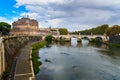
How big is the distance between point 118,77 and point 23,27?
10083 cm

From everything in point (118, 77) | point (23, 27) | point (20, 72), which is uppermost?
point (23, 27)

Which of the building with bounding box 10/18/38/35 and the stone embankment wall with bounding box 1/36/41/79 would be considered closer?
the stone embankment wall with bounding box 1/36/41/79

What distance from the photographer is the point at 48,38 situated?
94688 mm

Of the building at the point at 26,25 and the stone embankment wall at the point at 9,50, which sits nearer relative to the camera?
the stone embankment wall at the point at 9,50

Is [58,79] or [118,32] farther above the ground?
[118,32]

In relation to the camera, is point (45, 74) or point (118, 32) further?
point (118, 32)

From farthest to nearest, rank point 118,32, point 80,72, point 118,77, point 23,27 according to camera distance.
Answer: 1. point 23,27
2. point 118,32
3. point 80,72
4. point 118,77

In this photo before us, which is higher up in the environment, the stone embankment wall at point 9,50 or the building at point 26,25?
the building at point 26,25

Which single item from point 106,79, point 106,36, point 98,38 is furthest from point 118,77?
point 98,38

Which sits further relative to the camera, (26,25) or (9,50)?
(26,25)

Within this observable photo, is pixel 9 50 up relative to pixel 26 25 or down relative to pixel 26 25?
down

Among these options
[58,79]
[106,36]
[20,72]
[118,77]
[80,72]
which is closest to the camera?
[20,72]

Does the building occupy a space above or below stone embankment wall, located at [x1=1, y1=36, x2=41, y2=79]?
Answer: above

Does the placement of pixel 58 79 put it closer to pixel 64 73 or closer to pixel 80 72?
pixel 64 73
